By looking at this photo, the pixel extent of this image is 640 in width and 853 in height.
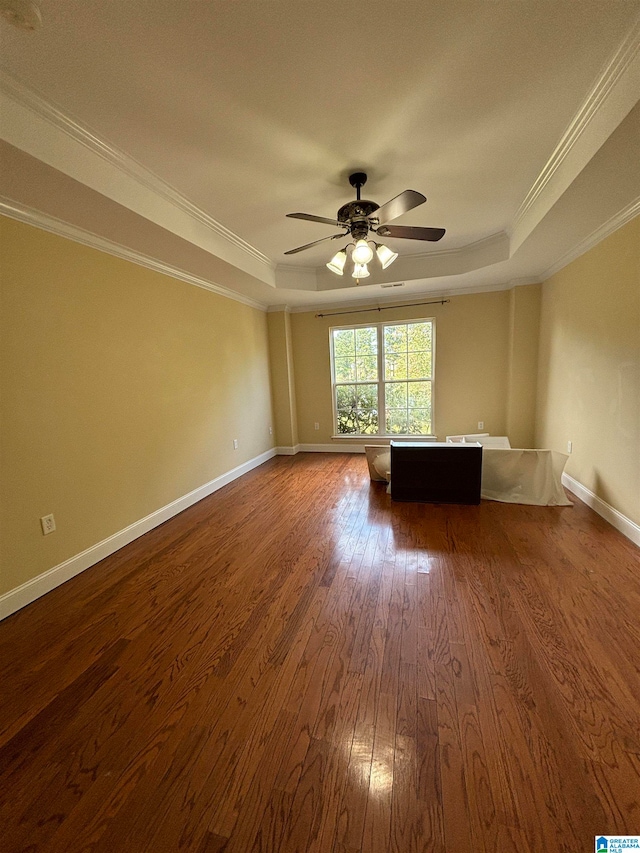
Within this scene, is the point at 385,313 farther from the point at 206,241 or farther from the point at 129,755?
the point at 129,755

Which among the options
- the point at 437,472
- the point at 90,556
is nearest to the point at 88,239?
the point at 90,556

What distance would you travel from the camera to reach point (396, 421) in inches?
209

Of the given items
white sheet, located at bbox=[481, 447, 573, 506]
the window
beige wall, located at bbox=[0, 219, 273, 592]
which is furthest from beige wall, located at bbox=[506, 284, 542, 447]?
beige wall, located at bbox=[0, 219, 273, 592]

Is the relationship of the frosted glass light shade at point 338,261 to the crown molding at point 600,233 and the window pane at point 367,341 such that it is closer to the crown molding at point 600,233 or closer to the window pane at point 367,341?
the crown molding at point 600,233

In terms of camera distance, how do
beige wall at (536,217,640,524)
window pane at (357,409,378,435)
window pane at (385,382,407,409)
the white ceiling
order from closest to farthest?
the white ceiling, beige wall at (536,217,640,524), window pane at (385,382,407,409), window pane at (357,409,378,435)

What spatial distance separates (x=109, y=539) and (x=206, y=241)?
2604 millimetres

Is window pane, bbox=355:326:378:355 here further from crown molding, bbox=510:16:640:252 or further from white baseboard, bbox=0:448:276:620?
white baseboard, bbox=0:448:276:620

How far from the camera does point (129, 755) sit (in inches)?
46.7

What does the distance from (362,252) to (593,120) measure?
1.39 meters

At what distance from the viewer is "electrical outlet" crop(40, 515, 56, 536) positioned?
215 centimetres

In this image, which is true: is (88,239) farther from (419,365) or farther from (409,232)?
(419,365)

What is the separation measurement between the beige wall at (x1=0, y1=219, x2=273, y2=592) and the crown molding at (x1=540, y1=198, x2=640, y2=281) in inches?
150

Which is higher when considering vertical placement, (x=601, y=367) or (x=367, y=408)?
(x=601, y=367)
